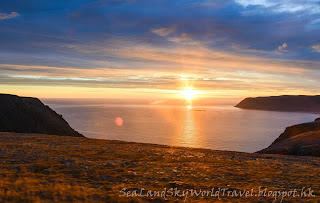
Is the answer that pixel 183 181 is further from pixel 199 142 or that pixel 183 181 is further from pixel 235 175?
pixel 199 142

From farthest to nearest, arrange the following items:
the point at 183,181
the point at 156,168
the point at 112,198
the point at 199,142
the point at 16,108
→ 1. the point at 199,142
2. the point at 16,108
3. the point at 156,168
4. the point at 183,181
5. the point at 112,198

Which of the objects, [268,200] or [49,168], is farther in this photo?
[49,168]

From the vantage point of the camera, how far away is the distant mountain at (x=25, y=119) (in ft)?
250

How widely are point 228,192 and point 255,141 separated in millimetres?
131075

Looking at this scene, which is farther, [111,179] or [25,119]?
[25,119]

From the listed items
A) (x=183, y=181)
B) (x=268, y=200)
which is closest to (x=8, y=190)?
(x=183, y=181)

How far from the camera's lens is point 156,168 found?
15.7 meters

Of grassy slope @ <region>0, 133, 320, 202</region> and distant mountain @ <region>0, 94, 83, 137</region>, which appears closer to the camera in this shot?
grassy slope @ <region>0, 133, 320, 202</region>

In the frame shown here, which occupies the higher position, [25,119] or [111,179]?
[111,179]

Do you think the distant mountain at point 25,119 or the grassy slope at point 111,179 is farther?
the distant mountain at point 25,119

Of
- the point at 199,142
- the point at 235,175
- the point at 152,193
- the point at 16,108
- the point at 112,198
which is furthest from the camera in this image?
the point at 199,142

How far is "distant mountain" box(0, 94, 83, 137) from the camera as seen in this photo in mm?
76250

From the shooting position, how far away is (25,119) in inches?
3206

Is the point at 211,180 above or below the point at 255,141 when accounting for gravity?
above
